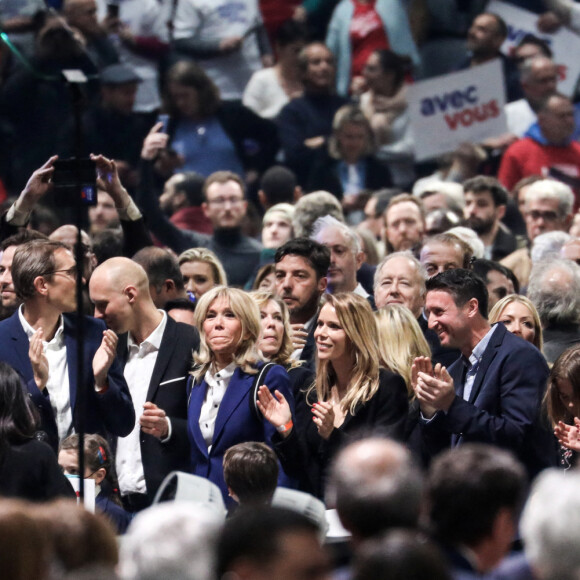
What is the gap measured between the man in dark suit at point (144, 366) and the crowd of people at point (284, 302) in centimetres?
1

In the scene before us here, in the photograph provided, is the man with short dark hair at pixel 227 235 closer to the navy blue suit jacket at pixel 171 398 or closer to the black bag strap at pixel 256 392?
the navy blue suit jacket at pixel 171 398

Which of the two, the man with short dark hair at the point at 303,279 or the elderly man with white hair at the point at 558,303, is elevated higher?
the man with short dark hair at the point at 303,279

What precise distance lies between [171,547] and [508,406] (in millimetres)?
2874

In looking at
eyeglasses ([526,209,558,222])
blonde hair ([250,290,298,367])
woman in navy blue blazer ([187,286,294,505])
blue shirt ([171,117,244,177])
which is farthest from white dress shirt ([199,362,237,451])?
blue shirt ([171,117,244,177])

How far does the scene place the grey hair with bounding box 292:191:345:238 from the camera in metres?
8.38

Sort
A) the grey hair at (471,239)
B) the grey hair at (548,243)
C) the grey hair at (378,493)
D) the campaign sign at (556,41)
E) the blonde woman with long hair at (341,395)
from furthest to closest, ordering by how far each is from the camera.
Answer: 1. the campaign sign at (556,41)
2. the grey hair at (548,243)
3. the grey hair at (471,239)
4. the blonde woman with long hair at (341,395)
5. the grey hair at (378,493)

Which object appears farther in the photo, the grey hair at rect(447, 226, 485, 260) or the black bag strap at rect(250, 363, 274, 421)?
the grey hair at rect(447, 226, 485, 260)

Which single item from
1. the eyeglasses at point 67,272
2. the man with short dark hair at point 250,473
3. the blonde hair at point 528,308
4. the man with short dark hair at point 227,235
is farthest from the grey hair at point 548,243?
the man with short dark hair at point 250,473

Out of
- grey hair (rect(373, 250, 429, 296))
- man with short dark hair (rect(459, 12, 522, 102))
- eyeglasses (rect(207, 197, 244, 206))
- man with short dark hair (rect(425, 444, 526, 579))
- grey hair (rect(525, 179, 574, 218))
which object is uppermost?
man with short dark hair (rect(459, 12, 522, 102))

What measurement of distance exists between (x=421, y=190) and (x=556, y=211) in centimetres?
163

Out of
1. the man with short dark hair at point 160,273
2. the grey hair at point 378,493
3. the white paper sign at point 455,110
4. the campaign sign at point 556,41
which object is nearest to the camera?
the grey hair at point 378,493

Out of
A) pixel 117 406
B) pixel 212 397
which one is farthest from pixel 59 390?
pixel 212 397

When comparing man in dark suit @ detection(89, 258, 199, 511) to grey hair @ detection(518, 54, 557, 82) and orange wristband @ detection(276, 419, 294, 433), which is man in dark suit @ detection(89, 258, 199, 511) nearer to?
orange wristband @ detection(276, 419, 294, 433)

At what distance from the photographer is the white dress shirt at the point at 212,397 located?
6246 millimetres
